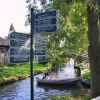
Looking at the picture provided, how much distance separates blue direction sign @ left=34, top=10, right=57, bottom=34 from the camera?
35.5 feet

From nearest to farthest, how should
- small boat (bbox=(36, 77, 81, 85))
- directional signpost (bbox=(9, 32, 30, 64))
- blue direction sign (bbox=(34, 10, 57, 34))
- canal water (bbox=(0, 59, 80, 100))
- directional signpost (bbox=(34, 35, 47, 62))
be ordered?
blue direction sign (bbox=(34, 10, 57, 34))
directional signpost (bbox=(9, 32, 30, 64))
directional signpost (bbox=(34, 35, 47, 62))
canal water (bbox=(0, 59, 80, 100))
small boat (bbox=(36, 77, 81, 85))

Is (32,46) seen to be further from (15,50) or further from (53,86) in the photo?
(53,86)

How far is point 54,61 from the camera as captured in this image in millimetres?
66562

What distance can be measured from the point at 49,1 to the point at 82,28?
8.89 m

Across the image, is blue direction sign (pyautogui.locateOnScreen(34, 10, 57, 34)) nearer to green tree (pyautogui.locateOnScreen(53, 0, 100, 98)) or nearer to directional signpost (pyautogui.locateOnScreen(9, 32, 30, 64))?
directional signpost (pyautogui.locateOnScreen(9, 32, 30, 64))

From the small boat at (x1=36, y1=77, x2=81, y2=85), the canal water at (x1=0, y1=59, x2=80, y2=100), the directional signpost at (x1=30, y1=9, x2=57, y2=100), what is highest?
A: the directional signpost at (x1=30, y1=9, x2=57, y2=100)

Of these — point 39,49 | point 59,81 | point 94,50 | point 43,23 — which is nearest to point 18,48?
point 39,49

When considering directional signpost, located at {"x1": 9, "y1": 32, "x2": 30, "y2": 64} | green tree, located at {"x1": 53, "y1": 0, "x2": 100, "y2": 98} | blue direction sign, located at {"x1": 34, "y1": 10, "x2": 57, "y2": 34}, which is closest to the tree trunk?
green tree, located at {"x1": 53, "y1": 0, "x2": 100, "y2": 98}

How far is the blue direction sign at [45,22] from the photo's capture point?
10.8 meters

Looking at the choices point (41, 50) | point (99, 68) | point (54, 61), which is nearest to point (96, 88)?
point (99, 68)

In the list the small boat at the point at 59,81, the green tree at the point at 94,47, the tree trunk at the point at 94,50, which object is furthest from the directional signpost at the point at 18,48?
the small boat at the point at 59,81

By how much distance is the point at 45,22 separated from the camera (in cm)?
1091

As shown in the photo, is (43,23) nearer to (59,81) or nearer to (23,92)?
(23,92)

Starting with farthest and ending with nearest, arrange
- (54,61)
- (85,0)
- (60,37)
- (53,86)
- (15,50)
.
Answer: (54,61) < (53,86) < (60,37) < (85,0) < (15,50)
